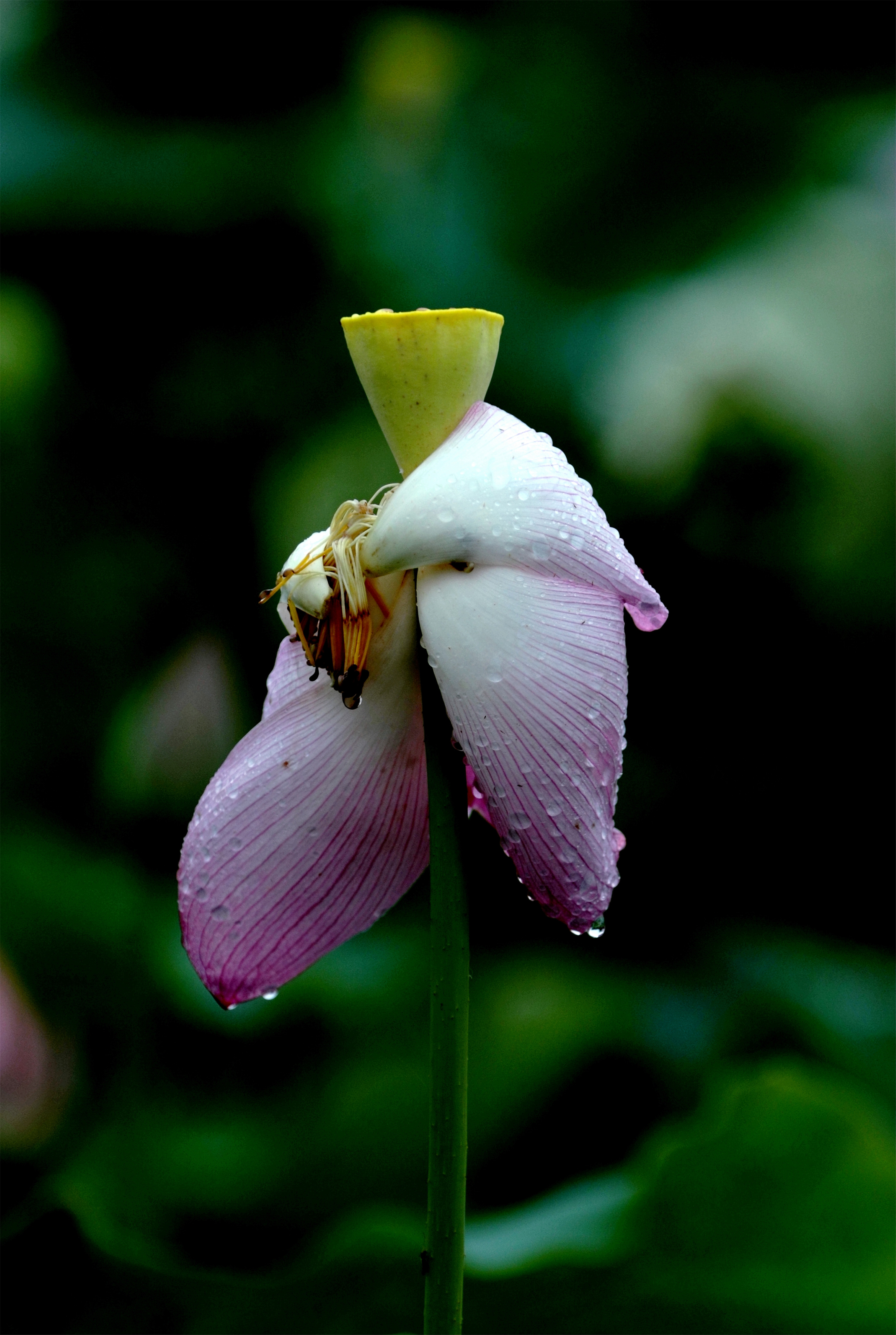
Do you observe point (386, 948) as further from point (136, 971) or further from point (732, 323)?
point (732, 323)

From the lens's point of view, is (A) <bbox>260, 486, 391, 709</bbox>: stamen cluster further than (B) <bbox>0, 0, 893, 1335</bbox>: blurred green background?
No

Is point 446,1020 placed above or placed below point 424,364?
below

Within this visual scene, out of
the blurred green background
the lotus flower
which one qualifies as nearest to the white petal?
the lotus flower

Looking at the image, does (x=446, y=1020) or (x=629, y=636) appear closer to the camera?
(x=446, y=1020)

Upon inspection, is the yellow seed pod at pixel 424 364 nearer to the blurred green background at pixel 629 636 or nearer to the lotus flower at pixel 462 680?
the lotus flower at pixel 462 680

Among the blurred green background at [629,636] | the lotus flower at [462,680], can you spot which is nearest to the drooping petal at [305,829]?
the lotus flower at [462,680]

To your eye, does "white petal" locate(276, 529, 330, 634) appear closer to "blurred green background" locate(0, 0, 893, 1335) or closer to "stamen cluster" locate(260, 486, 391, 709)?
"stamen cluster" locate(260, 486, 391, 709)

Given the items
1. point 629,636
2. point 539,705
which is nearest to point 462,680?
point 539,705

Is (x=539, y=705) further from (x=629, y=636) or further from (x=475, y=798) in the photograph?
(x=629, y=636)
